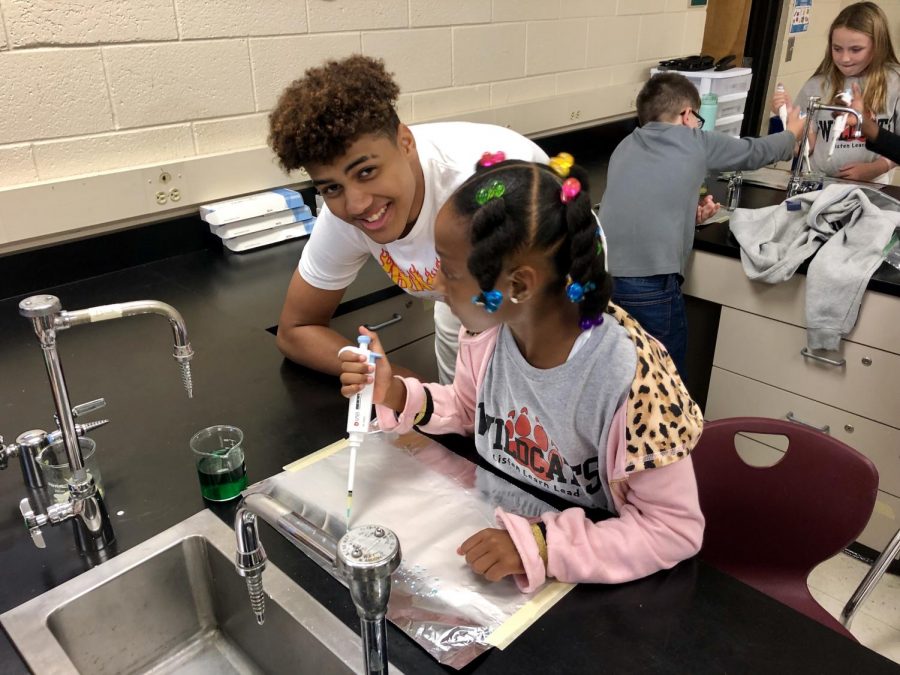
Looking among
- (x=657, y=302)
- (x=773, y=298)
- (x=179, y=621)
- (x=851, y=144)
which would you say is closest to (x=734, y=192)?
(x=773, y=298)

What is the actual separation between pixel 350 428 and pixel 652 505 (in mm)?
394

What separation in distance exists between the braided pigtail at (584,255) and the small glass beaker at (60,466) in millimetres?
664

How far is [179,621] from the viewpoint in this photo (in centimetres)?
95

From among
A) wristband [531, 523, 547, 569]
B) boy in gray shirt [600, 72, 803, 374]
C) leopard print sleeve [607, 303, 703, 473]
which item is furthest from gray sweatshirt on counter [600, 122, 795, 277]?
wristband [531, 523, 547, 569]

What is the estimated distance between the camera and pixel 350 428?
2.92 ft

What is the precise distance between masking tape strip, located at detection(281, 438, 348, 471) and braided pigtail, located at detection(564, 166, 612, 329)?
44 centimetres

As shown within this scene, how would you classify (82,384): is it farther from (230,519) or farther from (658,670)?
(658,670)

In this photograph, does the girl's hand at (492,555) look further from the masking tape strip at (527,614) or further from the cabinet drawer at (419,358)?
the cabinet drawer at (419,358)

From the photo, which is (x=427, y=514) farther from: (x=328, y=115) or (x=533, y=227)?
(x=328, y=115)

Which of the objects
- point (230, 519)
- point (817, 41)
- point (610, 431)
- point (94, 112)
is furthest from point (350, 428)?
point (817, 41)

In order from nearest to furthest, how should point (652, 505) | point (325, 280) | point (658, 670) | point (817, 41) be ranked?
1. point (658, 670)
2. point (652, 505)
3. point (325, 280)
4. point (817, 41)

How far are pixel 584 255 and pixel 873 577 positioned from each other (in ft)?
3.35

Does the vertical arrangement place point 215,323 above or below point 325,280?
below

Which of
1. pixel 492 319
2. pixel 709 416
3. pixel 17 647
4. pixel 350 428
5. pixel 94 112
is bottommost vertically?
pixel 709 416
